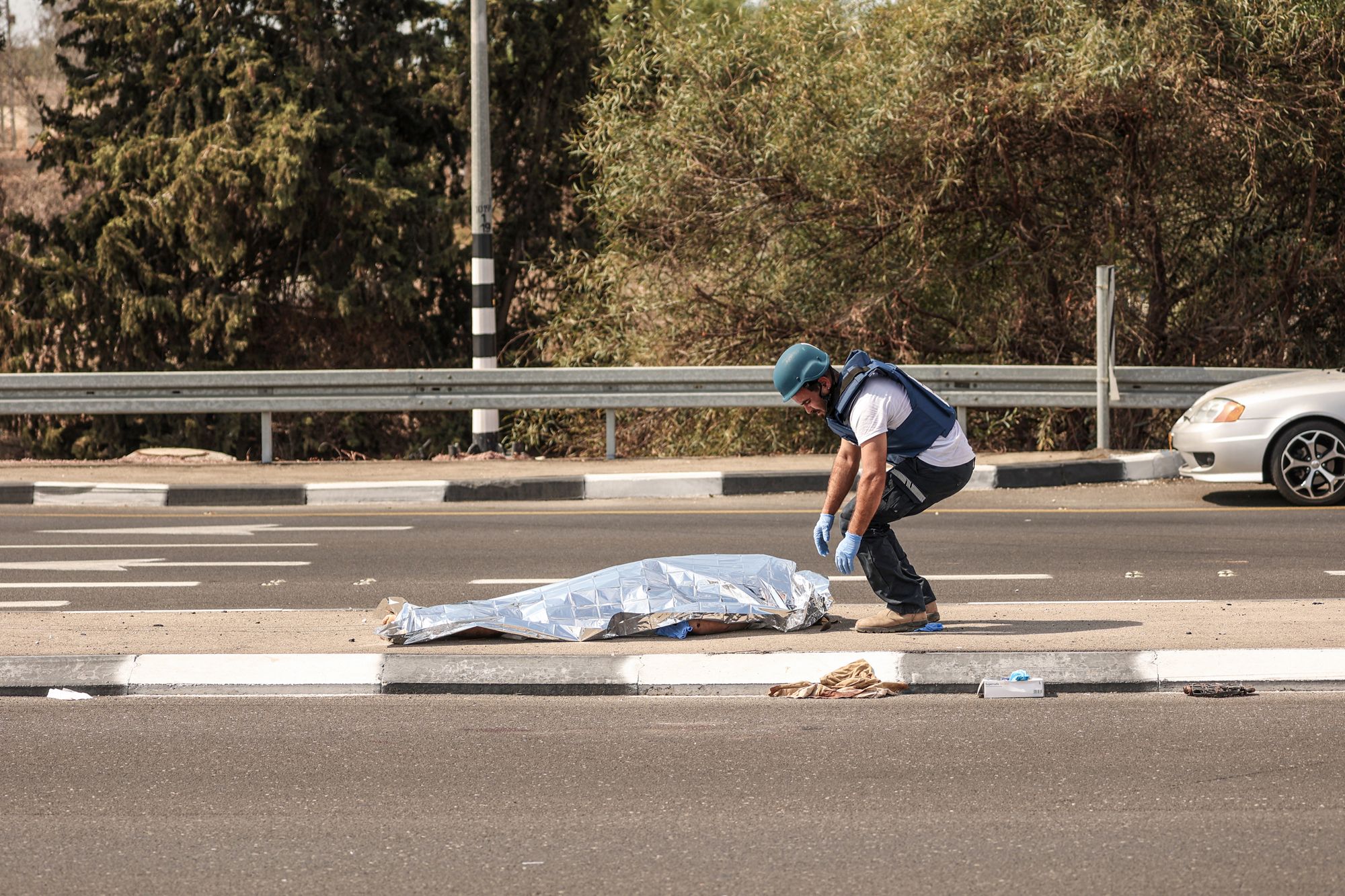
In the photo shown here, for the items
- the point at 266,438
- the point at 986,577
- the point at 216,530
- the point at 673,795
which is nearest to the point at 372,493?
the point at 216,530

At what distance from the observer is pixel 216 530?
1124 cm

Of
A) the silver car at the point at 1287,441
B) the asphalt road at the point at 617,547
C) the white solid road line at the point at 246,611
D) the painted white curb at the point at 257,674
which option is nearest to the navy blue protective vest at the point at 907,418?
the asphalt road at the point at 617,547

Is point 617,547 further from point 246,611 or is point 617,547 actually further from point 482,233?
point 482,233

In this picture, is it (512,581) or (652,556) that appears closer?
(512,581)

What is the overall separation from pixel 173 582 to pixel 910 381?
4.53 m

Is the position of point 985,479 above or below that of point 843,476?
below

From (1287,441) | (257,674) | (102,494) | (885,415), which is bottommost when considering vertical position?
(102,494)

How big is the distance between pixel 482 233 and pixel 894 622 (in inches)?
402

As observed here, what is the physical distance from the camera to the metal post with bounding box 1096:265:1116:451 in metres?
13.3

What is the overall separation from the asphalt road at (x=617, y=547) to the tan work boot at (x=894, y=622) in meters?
1.20

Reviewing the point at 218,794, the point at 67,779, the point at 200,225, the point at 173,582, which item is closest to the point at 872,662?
the point at 218,794

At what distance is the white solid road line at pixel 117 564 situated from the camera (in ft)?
30.6

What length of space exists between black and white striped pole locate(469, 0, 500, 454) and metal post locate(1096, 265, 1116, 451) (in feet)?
19.4

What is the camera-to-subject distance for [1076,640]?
6.39 m
